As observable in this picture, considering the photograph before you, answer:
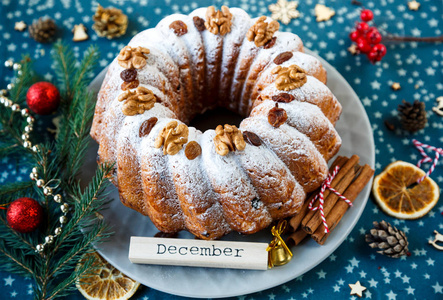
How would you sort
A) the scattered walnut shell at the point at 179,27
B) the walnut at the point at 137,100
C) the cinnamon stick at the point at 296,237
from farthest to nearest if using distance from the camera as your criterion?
the scattered walnut shell at the point at 179,27 < the cinnamon stick at the point at 296,237 < the walnut at the point at 137,100

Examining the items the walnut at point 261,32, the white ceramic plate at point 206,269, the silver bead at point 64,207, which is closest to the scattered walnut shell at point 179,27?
the walnut at point 261,32

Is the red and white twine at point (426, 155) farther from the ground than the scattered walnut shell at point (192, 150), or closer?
closer

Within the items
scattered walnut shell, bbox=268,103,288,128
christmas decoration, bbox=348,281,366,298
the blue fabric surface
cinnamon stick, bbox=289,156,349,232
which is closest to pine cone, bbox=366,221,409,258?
the blue fabric surface

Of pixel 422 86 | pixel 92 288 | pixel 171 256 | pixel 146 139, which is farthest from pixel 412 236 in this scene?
pixel 92 288

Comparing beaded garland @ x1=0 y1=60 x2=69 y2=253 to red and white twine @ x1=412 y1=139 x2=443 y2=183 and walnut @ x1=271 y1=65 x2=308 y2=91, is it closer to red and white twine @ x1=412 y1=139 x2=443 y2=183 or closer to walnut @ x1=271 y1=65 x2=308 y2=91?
walnut @ x1=271 y1=65 x2=308 y2=91

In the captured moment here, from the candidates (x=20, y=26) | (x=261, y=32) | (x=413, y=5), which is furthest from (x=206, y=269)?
(x=413, y=5)

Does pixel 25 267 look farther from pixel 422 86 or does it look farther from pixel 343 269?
pixel 422 86

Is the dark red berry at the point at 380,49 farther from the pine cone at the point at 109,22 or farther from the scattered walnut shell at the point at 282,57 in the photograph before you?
the pine cone at the point at 109,22
